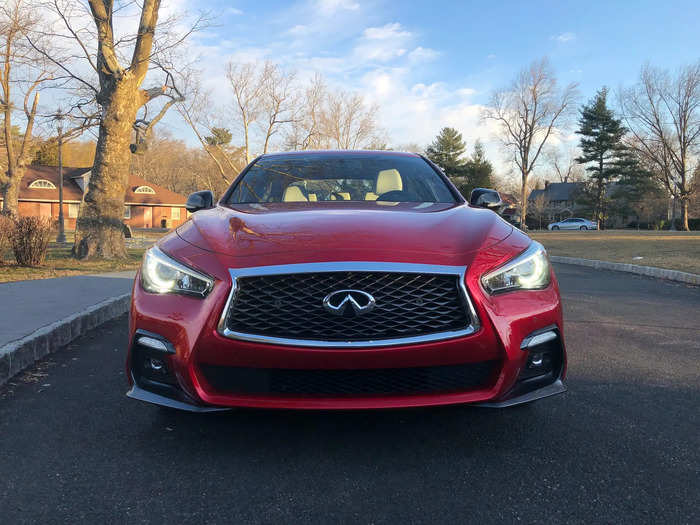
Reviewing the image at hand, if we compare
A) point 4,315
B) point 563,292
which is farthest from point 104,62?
point 563,292

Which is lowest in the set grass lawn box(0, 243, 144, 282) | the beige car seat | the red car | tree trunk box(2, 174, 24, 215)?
grass lawn box(0, 243, 144, 282)

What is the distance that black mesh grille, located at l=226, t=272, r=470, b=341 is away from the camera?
7.00 ft

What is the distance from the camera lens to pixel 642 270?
446 inches

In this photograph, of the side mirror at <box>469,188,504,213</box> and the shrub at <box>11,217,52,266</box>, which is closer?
the side mirror at <box>469,188,504,213</box>

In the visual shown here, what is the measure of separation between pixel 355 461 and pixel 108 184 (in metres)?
12.0

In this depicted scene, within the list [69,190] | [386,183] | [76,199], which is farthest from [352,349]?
[69,190]

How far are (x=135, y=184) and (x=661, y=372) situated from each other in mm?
57058

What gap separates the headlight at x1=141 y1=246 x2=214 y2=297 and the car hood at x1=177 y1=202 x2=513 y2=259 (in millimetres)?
151

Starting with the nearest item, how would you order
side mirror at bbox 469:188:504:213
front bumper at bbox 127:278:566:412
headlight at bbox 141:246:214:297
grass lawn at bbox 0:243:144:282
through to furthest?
front bumper at bbox 127:278:566:412, headlight at bbox 141:246:214:297, side mirror at bbox 469:188:504:213, grass lawn at bbox 0:243:144:282

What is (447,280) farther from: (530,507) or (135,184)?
(135,184)

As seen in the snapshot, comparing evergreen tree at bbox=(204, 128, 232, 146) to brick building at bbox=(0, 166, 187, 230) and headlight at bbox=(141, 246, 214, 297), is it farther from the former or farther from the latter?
headlight at bbox=(141, 246, 214, 297)

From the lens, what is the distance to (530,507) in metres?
1.92

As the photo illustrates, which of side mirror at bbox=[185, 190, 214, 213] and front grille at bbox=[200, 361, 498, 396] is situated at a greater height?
side mirror at bbox=[185, 190, 214, 213]

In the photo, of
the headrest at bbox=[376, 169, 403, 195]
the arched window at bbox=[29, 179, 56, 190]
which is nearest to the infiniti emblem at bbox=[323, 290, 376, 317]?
the headrest at bbox=[376, 169, 403, 195]
